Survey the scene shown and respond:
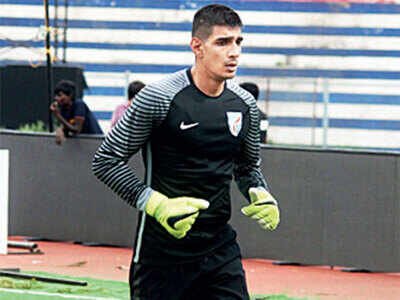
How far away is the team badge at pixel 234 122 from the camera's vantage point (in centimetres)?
484

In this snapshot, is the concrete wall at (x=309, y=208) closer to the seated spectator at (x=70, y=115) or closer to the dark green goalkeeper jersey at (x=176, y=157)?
the seated spectator at (x=70, y=115)

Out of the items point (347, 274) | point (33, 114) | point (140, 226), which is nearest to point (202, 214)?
point (140, 226)

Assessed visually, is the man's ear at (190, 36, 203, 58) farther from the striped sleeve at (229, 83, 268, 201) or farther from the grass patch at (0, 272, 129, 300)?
the grass patch at (0, 272, 129, 300)

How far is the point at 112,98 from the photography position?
17000mm

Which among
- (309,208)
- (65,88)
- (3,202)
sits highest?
(65,88)

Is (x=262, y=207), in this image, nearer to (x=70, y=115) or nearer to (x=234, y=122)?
(x=234, y=122)

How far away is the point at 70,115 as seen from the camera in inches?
496

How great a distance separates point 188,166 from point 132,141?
29 cm

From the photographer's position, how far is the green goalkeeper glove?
15.0 feet

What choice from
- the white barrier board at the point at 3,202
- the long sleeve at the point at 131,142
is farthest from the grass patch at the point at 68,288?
the long sleeve at the point at 131,142

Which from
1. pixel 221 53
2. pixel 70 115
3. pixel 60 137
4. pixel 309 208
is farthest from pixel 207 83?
pixel 70 115

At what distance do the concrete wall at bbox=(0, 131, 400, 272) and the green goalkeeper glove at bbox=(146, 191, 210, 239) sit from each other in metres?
6.42

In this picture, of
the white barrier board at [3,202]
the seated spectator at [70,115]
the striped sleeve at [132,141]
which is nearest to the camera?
the striped sleeve at [132,141]

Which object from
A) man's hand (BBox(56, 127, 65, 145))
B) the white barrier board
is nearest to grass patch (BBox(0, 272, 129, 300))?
the white barrier board
